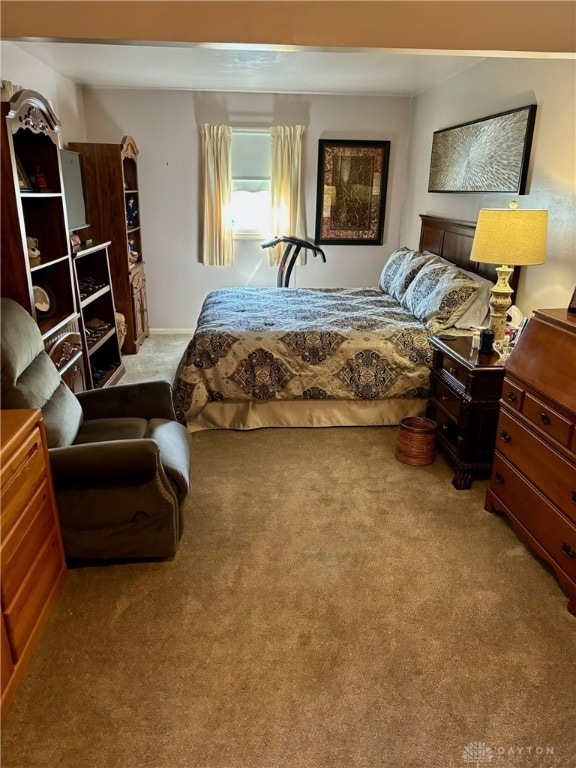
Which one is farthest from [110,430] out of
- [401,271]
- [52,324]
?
[401,271]

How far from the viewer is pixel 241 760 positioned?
1478 mm

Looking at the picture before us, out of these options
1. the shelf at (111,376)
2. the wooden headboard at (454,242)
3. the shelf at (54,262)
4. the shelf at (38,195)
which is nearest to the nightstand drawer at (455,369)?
the wooden headboard at (454,242)

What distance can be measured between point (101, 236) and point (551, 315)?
388 centimetres

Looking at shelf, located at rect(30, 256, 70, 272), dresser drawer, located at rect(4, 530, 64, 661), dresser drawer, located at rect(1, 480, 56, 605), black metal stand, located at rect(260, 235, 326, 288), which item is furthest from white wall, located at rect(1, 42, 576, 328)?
dresser drawer, located at rect(4, 530, 64, 661)

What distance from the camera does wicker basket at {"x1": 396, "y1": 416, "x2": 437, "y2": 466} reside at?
9.98 feet

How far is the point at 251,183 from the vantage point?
5586mm

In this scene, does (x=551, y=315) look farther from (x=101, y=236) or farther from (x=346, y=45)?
(x=101, y=236)

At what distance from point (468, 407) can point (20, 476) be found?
210 centimetres

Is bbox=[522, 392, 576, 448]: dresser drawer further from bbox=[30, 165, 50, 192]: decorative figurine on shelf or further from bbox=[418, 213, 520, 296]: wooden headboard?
bbox=[30, 165, 50, 192]: decorative figurine on shelf

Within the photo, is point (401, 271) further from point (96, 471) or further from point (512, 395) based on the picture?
point (96, 471)

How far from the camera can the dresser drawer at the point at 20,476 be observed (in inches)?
62.6

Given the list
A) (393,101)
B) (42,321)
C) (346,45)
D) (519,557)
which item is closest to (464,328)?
(519,557)

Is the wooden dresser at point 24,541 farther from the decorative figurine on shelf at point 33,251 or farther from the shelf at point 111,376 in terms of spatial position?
the shelf at point 111,376

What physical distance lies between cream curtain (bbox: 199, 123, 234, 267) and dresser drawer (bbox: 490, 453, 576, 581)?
13.2 feet
